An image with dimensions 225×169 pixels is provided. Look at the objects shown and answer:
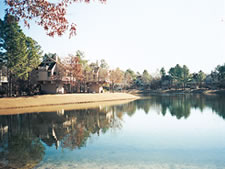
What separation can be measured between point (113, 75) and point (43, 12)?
59696 mm

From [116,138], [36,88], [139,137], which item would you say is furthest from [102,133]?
[36,88]

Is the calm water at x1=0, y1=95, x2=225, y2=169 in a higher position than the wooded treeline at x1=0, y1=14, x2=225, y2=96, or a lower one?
lower

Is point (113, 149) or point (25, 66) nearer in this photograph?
point (113, 149)

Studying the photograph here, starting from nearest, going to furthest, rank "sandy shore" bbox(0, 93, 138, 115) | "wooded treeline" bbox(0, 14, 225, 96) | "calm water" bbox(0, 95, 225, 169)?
"calm water" bbox(0, 95, 225, 169)
"sandy shore" bbox(0, 93, 138, 115)
"wooded treeline" bbox(0, 14, 225, 96)

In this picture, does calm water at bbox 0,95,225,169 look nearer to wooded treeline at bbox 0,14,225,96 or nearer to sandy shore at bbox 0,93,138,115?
wooded treeline at bbox 0,14,225,96

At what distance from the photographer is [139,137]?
13195 millimetres

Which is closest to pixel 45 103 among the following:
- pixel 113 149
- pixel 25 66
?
pixel 25 66

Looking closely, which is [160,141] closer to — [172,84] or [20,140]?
[20,140]

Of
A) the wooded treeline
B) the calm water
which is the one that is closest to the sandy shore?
the wooded treeline

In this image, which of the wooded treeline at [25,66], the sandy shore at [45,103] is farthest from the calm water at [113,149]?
the sandy shore at [45,103]

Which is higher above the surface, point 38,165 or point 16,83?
point 16,83

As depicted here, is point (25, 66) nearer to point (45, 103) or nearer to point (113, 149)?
point (45, 103)

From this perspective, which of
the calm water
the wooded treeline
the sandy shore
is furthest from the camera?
the wooded treeline

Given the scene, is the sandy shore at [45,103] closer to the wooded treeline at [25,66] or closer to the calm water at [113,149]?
the wooded treeline at [25,66]
